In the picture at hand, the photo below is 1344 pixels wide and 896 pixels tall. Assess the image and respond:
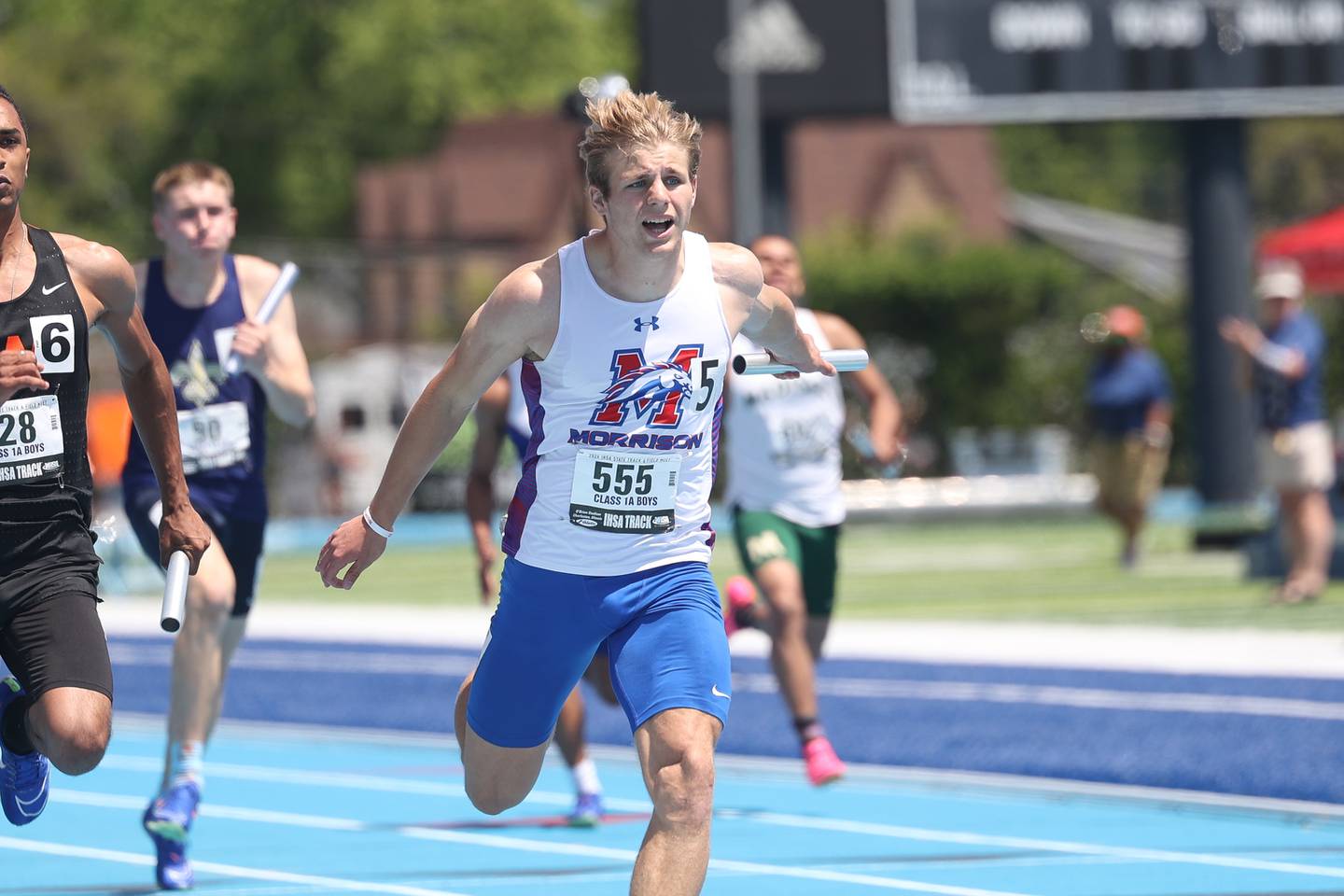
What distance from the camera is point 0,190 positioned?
5.97 metres

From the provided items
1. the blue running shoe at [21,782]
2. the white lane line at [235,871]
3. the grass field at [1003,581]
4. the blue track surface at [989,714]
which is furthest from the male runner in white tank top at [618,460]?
the grass field at [1003,581]

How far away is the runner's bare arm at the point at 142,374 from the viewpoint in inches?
248

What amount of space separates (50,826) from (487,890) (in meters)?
2.56

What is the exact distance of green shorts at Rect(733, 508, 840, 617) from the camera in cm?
996

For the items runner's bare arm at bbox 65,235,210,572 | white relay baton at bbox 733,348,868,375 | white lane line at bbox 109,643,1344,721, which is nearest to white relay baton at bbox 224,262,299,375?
runner's bare arm at bbox 65,235,210,572

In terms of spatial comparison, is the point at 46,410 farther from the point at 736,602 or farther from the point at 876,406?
the point at 876,406

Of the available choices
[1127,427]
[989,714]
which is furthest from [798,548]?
[1127,427]

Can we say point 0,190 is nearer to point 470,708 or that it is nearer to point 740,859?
point 470,708

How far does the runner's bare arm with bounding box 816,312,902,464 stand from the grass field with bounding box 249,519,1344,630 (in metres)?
5.38

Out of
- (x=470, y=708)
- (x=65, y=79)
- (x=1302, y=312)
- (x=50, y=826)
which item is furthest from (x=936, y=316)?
(x=470, y=708)

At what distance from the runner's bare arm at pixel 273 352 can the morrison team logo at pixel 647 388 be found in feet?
8.05

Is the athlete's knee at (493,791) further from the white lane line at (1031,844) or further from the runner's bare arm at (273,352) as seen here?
the white lane line at (1031,844)

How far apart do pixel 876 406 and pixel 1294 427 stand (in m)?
6.66

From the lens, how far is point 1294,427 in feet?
53.8
